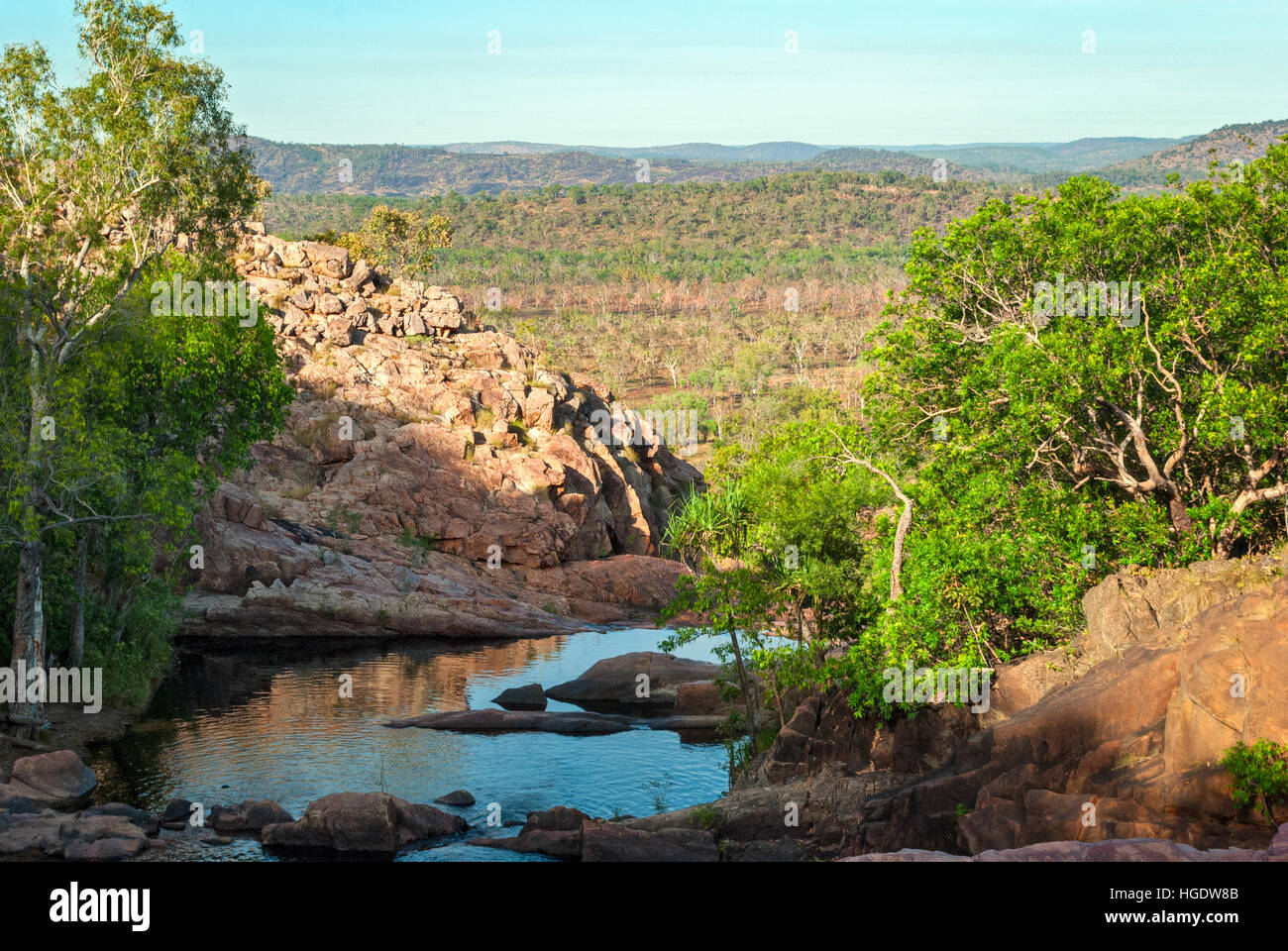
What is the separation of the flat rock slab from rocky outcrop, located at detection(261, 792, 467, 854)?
935 centimetres

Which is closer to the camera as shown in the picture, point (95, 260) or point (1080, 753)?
point (1080, 753)

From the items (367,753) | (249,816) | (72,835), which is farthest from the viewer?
(367,753)

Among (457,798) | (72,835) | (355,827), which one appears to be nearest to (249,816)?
→ (355,827)

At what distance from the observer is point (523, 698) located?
3475 cm

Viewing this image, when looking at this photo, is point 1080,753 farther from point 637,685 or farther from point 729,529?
point 637,685

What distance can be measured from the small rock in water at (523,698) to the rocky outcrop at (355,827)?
1253cm

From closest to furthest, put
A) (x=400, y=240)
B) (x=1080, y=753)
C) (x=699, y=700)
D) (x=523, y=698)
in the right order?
(x=1080, y=753) < (x=699, y=700) < (x=523, y=698) < (x=400, y=240)

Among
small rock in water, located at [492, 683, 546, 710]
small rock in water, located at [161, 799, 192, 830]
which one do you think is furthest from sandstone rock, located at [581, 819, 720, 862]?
small rock in water, located at [492, 683, 546, 710]

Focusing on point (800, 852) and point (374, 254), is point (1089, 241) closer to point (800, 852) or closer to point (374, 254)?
point (800, 852)

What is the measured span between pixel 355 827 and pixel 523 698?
45.2ft

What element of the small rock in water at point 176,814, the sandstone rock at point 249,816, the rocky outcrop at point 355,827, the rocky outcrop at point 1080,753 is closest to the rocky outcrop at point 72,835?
the small rock in water at point 176,814

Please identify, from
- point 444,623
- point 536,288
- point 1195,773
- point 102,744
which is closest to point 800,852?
point 1195,773

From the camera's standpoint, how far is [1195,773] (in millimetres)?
13859

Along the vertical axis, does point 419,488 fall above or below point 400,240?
below
